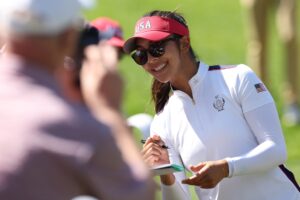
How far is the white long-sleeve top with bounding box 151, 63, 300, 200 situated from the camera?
570 cm

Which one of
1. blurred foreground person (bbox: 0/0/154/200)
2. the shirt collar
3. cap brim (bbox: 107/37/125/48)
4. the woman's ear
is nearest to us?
blurred foreground person (bbox: 0/0/154/200)

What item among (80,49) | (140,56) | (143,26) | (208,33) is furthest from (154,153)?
(208,33)

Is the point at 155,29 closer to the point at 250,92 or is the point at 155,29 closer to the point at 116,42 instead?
the point at 250,92

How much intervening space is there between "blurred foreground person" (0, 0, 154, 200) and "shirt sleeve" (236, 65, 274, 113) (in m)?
2.27

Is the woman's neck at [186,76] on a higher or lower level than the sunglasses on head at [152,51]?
lower

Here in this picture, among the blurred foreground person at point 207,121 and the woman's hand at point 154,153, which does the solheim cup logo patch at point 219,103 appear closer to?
the blurred foreground person at point 207,121

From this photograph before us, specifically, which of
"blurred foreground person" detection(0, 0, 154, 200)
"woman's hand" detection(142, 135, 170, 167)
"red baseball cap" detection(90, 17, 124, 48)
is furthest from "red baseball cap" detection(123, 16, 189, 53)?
"blurred foreground person" detection(0, 0, 154, 200)

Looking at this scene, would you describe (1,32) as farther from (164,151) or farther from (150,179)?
(164,151)

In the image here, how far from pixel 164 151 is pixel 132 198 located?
2.32m

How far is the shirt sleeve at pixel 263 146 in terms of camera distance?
219 inches

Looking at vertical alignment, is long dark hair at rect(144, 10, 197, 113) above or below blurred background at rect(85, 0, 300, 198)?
below

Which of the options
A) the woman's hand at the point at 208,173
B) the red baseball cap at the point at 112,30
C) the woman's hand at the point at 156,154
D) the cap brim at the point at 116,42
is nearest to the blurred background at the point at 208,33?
the red baseball cap at the point at 112,30

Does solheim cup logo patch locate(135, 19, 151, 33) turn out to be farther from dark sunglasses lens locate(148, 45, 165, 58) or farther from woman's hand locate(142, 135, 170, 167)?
woman's hand locate(142, 135, 170, 167)

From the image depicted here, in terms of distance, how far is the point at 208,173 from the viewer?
5398 millimetres
